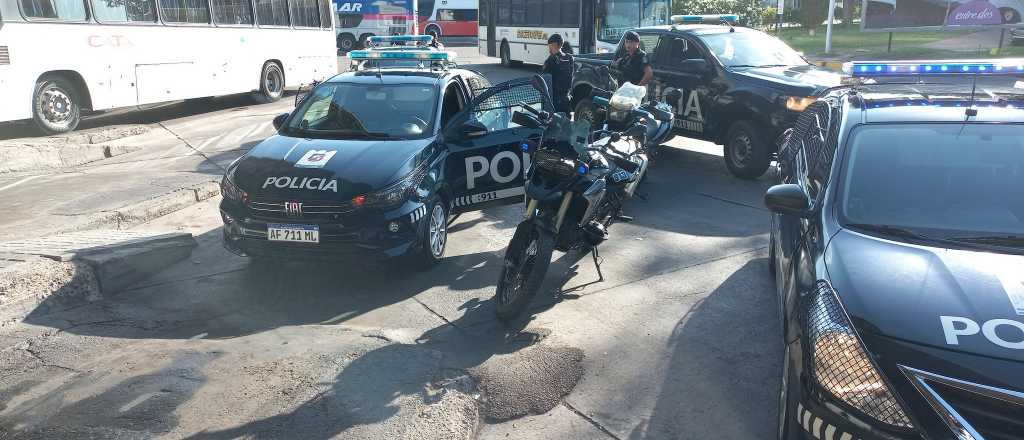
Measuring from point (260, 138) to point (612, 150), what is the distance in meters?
7.64

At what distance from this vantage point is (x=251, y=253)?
234 inches

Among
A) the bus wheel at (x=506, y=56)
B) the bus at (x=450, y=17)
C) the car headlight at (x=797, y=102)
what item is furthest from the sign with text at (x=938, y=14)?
the bus at (x=450, y=17)

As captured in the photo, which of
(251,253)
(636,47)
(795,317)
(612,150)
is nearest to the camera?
(795,317)

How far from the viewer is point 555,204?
5520 millimetres

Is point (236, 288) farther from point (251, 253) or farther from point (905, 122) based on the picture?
point (905, 122)

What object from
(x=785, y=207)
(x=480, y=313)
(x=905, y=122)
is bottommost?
(x=480, y=313)

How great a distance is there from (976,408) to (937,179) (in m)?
1.62

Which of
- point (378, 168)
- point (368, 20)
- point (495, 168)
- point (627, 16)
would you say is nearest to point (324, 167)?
point (378, 168)

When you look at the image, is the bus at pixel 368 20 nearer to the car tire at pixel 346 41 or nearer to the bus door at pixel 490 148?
the car tire at pixel 346 41

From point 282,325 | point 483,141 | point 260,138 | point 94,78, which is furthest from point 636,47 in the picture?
point 94,78

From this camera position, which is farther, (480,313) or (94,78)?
(94,78)

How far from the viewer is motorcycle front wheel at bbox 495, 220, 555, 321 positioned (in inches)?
201

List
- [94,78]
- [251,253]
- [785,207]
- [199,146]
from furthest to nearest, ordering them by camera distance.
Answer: [94,78]
[199,146]
[251,253]
[785,207]

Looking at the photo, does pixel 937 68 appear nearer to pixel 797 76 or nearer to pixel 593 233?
pixel 593 233
